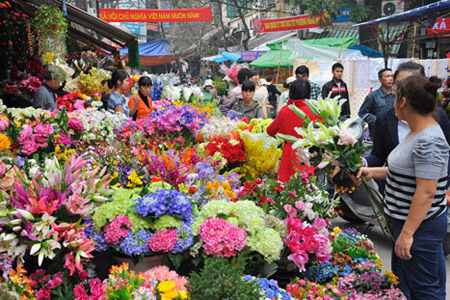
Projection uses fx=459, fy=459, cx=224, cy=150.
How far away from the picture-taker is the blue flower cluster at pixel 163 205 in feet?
9.78

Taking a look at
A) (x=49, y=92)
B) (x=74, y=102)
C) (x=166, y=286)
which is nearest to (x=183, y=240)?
(x=166, y=286)

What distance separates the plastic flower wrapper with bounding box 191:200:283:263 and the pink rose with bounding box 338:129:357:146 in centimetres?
75

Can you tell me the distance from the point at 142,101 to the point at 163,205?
3.74m

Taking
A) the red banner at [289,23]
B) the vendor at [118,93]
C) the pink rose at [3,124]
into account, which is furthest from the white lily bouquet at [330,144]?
the red banner at [289,23]

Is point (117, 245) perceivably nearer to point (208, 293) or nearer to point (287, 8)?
point (208, 293)

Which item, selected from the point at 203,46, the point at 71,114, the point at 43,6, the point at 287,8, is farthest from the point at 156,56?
the point at 71,114

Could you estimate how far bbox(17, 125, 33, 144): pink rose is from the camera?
4219mm

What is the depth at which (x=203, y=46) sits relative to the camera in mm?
39781

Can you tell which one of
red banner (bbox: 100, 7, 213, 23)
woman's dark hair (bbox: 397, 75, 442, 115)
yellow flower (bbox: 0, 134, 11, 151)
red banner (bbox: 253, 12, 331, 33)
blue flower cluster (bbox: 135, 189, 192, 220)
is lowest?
blue flower cluster (bbox: 135, 189, 192, 220)

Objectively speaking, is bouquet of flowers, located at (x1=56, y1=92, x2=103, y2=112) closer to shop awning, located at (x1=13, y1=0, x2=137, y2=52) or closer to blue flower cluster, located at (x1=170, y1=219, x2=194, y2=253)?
blue flower cluster, located at (x1=170, y1=219, x2=194, y2=253)

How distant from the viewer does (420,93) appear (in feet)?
8.89

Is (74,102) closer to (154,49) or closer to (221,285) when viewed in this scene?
(221,285)

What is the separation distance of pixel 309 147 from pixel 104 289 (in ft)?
5.16

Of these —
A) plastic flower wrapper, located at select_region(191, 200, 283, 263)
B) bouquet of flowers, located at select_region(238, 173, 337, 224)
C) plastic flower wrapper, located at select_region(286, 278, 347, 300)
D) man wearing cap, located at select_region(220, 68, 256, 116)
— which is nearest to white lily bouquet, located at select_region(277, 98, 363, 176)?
bouquet of flowers, located at select_region(238, 173, 337, 224)
